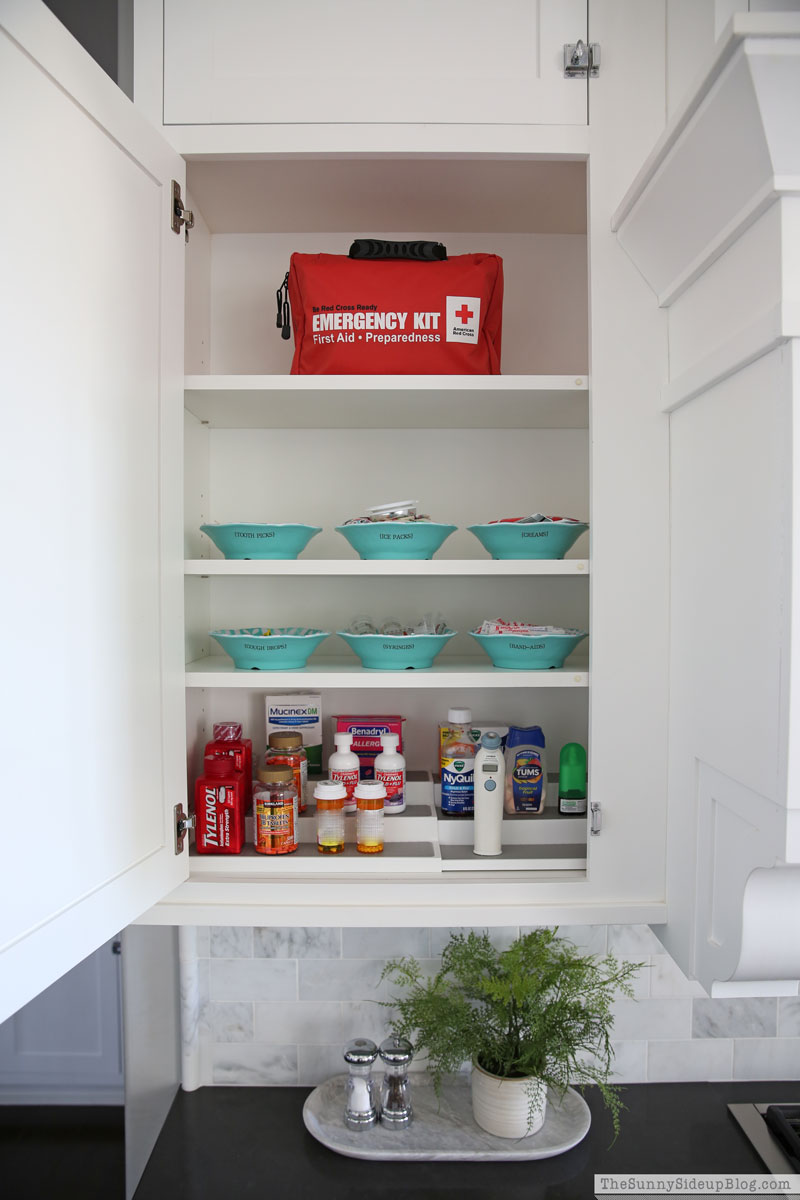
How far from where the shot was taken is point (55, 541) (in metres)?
0.89

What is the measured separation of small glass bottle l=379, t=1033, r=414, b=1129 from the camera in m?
1.36

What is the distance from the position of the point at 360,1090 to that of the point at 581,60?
168 cm

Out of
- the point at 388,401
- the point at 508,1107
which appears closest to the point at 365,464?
the point at 388,401

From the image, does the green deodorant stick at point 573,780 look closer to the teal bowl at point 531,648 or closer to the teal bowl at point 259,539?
the teal bowl at point 531,648

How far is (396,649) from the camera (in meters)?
1.34

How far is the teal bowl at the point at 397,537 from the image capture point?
52.4 inches

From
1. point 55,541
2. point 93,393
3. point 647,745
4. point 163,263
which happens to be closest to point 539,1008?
point 647,745

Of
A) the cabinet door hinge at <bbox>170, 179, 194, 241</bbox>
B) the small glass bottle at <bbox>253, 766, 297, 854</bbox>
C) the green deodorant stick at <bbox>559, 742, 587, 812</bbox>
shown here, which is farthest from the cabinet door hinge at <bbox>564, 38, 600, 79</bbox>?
the small glass bottle at <bbox>253, 766, 297, 854</bbox>

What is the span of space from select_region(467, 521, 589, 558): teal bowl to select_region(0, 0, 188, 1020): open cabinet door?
51 cm

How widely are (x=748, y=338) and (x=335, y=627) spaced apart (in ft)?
3.04

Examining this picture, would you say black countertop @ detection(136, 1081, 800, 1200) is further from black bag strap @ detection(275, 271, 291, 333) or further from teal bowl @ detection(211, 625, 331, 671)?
black bag strap @ detection(275, 271, 291, 333)

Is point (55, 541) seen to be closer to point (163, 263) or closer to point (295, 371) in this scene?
point (163, 263)

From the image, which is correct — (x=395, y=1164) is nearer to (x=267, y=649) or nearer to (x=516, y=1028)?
(x=516, y=1028)

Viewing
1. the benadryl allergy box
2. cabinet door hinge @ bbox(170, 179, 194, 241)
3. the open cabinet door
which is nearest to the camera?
the open cabinet door
